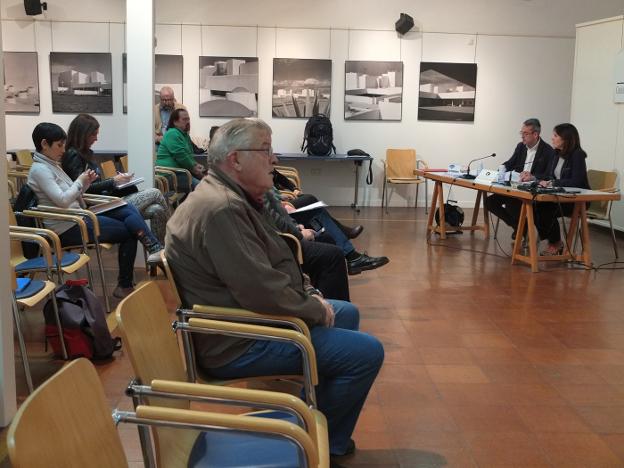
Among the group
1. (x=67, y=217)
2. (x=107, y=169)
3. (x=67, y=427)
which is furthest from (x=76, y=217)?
(x=67, y=427)

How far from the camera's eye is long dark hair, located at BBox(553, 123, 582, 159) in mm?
6762

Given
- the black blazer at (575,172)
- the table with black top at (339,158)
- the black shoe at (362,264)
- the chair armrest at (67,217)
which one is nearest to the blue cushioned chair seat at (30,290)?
the chair armrest at (67,217)

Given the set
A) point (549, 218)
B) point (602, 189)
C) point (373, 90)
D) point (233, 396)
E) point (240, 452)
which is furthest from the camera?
point (373, 90)

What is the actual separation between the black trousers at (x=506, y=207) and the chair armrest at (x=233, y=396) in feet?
18.9

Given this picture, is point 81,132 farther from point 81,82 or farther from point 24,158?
point 81,82

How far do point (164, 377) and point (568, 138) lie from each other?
5.80 metres

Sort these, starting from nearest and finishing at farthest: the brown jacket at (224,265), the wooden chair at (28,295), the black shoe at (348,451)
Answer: the brown jacket at (224,265) < the black shoe at (348,451) < the wooden chair at (28,295)

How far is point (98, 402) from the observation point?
4.64ft

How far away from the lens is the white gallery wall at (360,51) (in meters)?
9.63

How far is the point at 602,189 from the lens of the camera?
285 inches

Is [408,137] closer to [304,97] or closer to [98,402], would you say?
[304,97]

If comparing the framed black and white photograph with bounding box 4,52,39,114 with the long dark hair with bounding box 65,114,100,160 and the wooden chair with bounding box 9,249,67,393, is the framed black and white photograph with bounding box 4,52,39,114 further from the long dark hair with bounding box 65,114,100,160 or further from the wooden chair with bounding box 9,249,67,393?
the wooden chair with bounding box 9,249,67,393

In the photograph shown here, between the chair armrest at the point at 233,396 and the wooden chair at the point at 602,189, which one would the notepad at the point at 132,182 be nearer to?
the chair armrest at the point at 233,396

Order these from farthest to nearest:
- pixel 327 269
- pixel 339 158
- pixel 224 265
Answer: pixel 339 158 < pixel 327 269 < pixel 224 265
